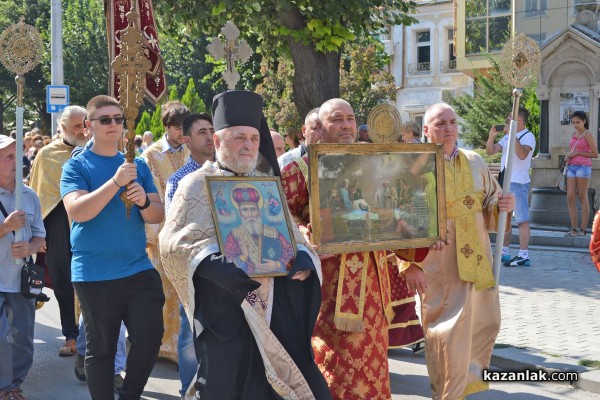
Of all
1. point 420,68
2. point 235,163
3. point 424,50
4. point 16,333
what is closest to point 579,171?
point 16,333

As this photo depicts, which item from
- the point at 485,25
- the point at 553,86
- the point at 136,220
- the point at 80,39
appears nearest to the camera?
the point at 136,220

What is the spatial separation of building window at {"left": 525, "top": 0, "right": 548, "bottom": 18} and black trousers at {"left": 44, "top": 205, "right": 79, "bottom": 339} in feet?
85.1

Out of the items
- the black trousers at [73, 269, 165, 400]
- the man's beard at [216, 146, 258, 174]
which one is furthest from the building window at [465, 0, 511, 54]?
the man's beard at [216, 146, 258, 174]

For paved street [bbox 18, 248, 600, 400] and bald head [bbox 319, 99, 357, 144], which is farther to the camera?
paved street [bbox 18, 248, 600, 400]

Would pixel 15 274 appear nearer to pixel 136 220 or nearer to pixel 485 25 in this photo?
pixel 136 220

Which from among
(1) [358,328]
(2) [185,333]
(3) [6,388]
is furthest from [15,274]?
(1) [358,328]

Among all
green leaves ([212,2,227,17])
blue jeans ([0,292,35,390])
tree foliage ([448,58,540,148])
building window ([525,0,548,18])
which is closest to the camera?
blue jeans ([0,292,35,390])

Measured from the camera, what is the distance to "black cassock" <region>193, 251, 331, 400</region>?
4452mm

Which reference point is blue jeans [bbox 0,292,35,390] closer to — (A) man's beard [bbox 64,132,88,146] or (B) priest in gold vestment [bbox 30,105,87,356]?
(B) priest in gold vestment [bbox 30,105,87,356]

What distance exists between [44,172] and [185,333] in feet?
8.64

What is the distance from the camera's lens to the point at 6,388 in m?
6.54

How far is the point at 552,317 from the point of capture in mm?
9297

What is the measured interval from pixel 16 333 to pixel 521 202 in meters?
7.88

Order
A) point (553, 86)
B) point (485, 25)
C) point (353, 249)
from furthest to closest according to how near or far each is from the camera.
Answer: point (485, 25) → point (553, 86) → point (353, 249)
